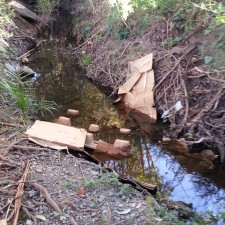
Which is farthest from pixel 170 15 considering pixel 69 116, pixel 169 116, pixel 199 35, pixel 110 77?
pixel 69 116

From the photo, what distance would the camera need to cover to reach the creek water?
4617 millimetres

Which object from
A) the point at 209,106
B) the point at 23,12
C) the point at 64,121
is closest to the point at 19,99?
the point at 64,121

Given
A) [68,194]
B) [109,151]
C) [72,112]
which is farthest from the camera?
[72,112]

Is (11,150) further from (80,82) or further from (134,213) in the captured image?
(80,82)

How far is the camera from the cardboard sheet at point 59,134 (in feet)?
16.1

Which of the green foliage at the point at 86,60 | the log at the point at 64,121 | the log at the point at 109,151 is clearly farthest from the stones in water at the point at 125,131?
the green foliage at the point at 86,60

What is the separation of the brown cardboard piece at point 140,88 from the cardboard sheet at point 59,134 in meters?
1.72

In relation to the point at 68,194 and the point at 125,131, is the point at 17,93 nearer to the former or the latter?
the point at 125,131

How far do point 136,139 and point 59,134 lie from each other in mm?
1429

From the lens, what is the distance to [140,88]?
22.3 feet

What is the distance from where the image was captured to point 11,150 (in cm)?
448

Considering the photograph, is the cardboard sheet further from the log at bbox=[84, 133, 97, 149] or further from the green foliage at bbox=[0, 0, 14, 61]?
the green foliage at bbox=[0, 0, 14, 61]

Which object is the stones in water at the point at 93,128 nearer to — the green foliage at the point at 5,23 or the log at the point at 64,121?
the log at the point at 64,121

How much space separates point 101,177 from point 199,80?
2874 millimetres
